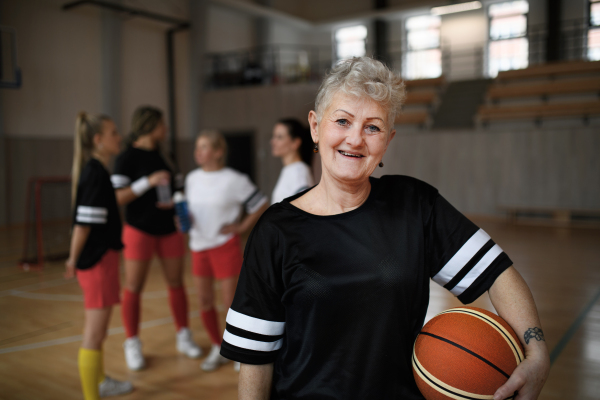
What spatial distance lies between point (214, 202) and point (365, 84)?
2.08 m

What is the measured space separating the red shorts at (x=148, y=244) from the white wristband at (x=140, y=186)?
25cm

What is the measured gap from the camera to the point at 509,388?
107 cm

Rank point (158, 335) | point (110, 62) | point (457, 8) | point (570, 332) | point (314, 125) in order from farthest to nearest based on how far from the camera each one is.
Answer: point (457, 8), point (110, 62), point (158, 335), point (570, 332), point (314, 125)

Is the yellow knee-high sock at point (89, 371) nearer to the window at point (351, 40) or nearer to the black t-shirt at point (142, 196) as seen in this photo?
the black t-shirt at point (142, 196)

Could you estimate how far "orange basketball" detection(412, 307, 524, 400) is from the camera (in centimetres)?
112

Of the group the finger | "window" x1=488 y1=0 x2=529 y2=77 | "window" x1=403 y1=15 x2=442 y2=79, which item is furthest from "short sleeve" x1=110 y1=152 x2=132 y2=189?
"window" x1=403 y1=15 x2=442 y2=79

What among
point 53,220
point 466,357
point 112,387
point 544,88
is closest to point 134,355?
point 112,387

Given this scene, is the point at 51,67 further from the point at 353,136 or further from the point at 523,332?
the point at 523,332

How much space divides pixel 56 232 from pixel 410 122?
8.22 meters

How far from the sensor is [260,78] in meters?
12.3

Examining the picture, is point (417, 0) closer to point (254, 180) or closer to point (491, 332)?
point (254, 180)

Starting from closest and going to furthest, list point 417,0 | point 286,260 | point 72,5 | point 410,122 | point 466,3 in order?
point 286,260 < point 72,5 < point 410,122 < point 466,3 < point 417,0

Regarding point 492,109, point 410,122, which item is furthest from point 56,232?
point 492,109

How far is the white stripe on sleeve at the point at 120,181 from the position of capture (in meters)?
3.06
